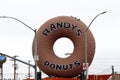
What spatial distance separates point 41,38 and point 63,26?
190 centimetres

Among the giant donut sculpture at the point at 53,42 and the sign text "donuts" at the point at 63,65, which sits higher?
the giant donut sculpture at the point at 53,42

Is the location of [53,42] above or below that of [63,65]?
above

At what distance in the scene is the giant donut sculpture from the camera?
3459 centimetres

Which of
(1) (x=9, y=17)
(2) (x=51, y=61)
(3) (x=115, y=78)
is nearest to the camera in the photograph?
(1) (x=9, y=17)

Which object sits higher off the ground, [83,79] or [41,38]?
[41,38]

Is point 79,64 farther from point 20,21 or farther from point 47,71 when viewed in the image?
point 20,21

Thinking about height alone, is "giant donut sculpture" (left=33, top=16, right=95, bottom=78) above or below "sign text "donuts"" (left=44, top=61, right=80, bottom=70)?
above

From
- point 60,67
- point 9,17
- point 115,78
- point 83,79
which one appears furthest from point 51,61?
point 115,78

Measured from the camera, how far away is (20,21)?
103 ft

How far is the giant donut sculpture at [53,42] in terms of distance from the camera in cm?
3459

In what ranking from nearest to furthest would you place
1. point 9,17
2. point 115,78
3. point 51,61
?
point 9,17 → point 51,61 → point 115,78

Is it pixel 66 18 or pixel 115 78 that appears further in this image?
pixel 115 78

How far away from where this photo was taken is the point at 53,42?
35.0 m

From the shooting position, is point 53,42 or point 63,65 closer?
point 63,65
